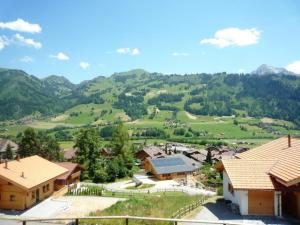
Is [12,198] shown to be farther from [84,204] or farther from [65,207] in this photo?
[84,204]

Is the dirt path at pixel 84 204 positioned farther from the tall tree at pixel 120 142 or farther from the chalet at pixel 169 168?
the tall tree at pixel 120 142

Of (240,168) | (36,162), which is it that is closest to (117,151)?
(36,162)

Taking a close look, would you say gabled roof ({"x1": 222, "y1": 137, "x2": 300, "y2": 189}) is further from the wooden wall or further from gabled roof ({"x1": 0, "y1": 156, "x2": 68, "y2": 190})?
gabled roof ({"x1": 0, "y1": 156, "x2": 68, "y2": 190})

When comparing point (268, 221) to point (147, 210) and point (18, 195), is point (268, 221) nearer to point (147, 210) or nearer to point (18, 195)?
point (147, 210)

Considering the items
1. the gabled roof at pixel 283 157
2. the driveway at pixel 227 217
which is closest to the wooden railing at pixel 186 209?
the driveway at pixel 227 217

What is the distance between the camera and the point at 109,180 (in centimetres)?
6412

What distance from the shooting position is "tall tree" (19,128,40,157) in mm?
68562

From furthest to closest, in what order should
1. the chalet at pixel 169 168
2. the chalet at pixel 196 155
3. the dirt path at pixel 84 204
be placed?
the chalet at pixel 196 155
the chalet at pixel 169 168
the dirt path at pixel 84 204

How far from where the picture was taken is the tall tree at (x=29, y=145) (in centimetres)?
6856

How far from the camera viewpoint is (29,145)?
69.0 meters

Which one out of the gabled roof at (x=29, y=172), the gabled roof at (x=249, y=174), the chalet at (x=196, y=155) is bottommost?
the chalet at (x=196, y=155)

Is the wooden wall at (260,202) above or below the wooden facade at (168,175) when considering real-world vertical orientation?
above

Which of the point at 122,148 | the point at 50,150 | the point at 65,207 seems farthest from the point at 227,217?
the point at 122,148

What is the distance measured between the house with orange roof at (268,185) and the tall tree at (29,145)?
4971 cm
